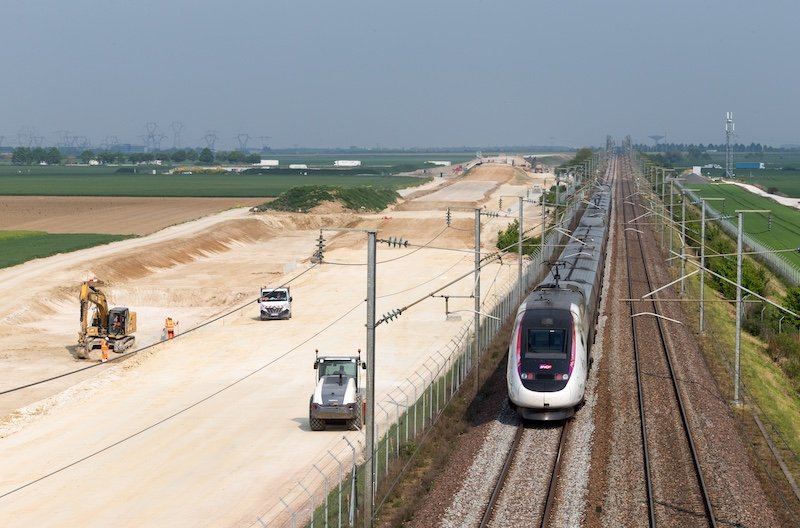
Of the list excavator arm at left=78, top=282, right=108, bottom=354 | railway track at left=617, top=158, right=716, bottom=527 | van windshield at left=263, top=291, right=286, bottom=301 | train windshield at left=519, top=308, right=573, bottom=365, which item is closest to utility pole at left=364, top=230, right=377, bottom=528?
railway track at left=617, top=158, right=716, bottom=527

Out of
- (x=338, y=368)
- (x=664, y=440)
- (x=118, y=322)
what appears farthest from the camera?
(x=118, y=322)

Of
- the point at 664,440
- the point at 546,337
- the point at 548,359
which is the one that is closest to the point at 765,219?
the point at 546,337

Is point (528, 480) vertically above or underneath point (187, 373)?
above

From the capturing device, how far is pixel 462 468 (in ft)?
91.5

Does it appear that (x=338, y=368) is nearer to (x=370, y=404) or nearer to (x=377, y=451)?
(x=377, y=451)

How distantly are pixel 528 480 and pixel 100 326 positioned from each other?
31134 mm

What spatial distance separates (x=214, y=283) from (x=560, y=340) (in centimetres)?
5006

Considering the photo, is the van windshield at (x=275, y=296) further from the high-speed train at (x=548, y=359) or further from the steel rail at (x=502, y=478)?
the steel rail at (x=502, y=478)

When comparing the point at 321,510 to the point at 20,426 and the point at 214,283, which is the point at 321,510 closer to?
the point at 20,426

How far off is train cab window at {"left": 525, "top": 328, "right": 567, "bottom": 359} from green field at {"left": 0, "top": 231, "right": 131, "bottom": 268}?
187ft

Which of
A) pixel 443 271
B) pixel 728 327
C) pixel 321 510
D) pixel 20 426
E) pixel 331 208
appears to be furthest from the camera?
pixel 331 208

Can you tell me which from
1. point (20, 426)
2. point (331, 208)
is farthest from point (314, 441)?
point (331, 208)

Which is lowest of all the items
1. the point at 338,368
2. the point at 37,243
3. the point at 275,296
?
the point at 37,243

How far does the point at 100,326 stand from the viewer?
171 feet
